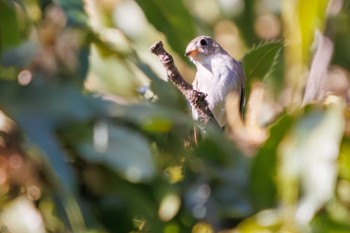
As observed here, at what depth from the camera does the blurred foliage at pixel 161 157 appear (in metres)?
1.65

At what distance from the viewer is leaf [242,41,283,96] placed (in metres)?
1.81

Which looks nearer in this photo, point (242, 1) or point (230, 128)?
point (230, 128)

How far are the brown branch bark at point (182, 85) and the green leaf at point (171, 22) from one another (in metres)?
0.34

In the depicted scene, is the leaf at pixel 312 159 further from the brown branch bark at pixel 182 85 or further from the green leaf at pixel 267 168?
the brown branch bark at pixel 182 85

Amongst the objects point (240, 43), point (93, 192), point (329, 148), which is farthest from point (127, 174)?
point (240, 43)

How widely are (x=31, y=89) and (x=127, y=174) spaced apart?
0.20m

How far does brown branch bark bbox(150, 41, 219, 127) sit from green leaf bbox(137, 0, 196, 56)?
0.34 metres

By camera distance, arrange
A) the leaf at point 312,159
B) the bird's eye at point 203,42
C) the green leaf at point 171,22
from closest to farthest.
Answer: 1. the leaf at point 312,159
2. the green leaf at point 171,22
3. the bird's eye at point 203,42

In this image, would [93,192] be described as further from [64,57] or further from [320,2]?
[320,2]

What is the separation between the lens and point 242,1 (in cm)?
283

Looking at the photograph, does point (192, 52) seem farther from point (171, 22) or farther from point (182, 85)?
point (182, 85)

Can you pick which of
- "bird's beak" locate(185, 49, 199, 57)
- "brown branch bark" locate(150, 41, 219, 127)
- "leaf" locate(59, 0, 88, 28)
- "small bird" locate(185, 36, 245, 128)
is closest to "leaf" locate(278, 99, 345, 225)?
"brown branch bark" locate(150, 41, 219, 127)

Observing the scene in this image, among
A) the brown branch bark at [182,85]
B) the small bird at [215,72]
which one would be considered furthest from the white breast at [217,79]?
the brown branch bark at [182,85]

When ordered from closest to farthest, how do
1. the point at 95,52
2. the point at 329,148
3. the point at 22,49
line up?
the point at 329,148, the point at 22,49, the point at 95,52
